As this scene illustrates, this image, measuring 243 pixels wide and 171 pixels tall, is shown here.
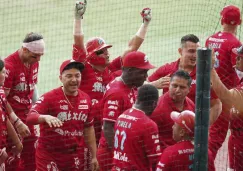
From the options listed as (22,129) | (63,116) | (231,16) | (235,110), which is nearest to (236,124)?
(235,110)

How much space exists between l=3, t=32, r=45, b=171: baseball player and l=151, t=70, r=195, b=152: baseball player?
A: 162 cm

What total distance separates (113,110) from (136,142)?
2.72 ft

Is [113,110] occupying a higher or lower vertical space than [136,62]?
lower

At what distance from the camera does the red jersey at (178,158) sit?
631 cm

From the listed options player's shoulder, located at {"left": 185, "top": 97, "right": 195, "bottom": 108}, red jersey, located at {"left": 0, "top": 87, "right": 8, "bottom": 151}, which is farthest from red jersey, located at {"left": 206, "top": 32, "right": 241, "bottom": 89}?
red jersey, located at {"left": 0, "top": 87, "right": 8, "bottom": 151}

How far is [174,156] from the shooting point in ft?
20.7

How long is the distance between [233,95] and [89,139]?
1582mm

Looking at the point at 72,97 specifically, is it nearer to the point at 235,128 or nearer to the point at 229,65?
the point at 235,128

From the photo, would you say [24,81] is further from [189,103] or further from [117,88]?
[189,103]

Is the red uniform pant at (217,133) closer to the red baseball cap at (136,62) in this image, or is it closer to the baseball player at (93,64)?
the baseball player at (93,64)

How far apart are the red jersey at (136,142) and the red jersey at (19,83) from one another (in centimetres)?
195

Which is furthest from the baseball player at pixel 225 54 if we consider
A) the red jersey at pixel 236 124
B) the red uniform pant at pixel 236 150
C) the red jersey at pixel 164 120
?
the red jersey at pixel 164 120

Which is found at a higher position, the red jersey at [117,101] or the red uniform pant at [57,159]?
the red jersey at [117,101]

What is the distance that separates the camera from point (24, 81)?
8.47 metres
